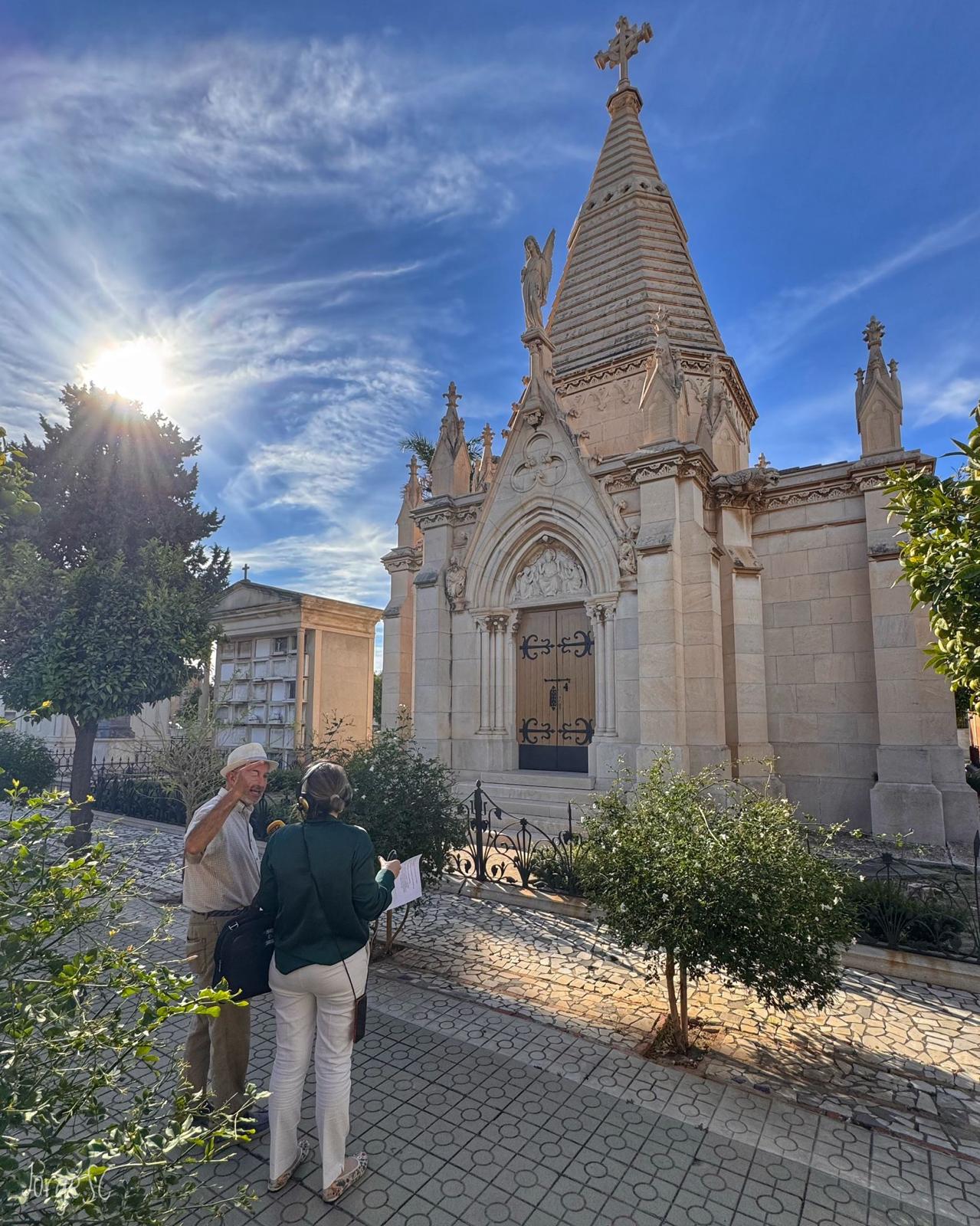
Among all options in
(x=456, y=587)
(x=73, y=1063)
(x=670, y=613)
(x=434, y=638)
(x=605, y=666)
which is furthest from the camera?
(x=456, y=587)

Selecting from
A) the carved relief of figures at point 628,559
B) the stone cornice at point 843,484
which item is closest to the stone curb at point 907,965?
the carved relief of figures at point 628,559

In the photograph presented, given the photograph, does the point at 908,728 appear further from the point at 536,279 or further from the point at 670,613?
the point at 536,279

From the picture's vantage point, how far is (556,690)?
12031 mm

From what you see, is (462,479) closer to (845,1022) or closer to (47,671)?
(47,671)

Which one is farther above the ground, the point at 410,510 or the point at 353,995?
the point at 410,510

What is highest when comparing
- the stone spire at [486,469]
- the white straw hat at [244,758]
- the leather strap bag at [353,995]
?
the stone spire at [486,469]

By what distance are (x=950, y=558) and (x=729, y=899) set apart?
2.84m

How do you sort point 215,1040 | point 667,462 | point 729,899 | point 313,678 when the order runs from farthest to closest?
point 313,678, point 667,462, point 729,899, point 215,1040

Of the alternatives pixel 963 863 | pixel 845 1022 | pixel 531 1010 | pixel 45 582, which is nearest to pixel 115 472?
pixel 45 582

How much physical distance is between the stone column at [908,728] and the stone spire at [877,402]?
802mm

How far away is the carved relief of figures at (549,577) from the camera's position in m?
11.9

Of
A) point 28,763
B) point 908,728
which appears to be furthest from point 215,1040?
point 28,763

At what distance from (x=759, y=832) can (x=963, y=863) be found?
6.52m

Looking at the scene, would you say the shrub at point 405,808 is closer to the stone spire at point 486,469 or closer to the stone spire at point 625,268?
the stone spire at point 486,469
